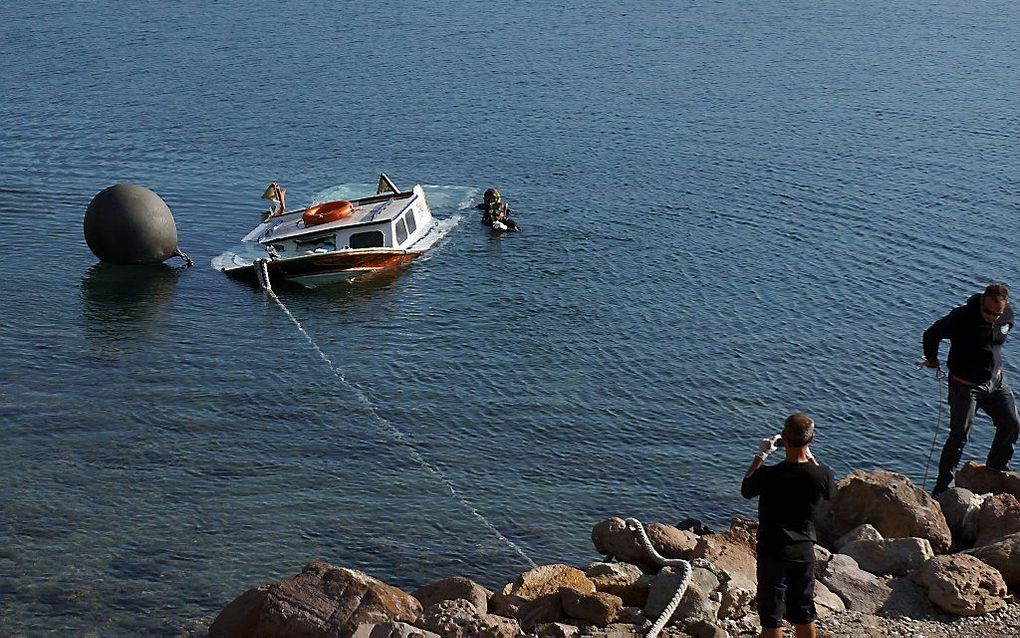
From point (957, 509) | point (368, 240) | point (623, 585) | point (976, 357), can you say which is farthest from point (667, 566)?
point (368, 240)

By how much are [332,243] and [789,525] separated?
2404cm

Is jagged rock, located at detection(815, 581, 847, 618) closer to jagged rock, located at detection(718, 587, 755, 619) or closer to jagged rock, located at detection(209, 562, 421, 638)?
jagged rock, located at detection(718, 587, 755, 619)

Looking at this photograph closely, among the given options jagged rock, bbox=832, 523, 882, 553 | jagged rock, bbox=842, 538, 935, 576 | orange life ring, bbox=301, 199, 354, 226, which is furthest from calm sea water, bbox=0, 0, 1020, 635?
jagged rock, bbox=842, 538, 935, 576

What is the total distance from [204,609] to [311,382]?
974 cm

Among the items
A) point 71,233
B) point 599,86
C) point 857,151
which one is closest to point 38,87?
point 71,233

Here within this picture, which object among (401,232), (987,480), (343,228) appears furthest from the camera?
(401,232)

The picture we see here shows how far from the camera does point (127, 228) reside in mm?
33312

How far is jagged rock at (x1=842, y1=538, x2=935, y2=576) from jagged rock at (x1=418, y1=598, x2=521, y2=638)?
16.2 ft

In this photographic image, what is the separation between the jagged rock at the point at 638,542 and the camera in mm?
16156

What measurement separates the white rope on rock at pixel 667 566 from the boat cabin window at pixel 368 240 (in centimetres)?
1985

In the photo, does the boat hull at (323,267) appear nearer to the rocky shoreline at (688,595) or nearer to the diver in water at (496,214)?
the diver in water at (496,214)

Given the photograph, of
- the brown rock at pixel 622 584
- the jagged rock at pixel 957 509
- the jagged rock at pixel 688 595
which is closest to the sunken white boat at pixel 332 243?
the brown rock at pixel 622 584

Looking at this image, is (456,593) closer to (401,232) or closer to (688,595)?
(688,595)

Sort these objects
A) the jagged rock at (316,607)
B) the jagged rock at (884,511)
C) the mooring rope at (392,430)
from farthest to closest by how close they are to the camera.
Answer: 1. the mooring rope at (392,430)
2. the jagged rock at (884,511)
3. the jagged rock at (316,607)
